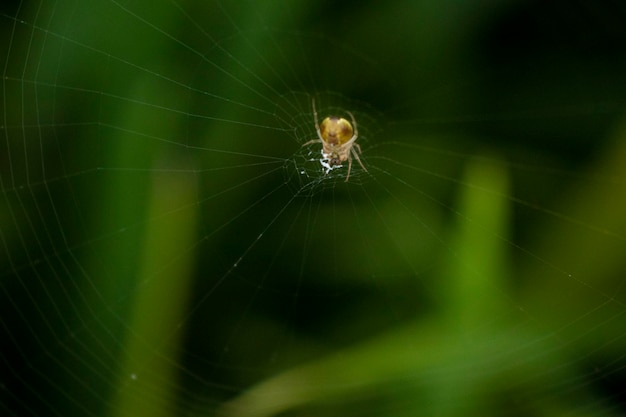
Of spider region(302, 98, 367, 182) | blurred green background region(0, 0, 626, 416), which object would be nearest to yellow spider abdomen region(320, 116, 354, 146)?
spider region(302, 98, 367, 182)

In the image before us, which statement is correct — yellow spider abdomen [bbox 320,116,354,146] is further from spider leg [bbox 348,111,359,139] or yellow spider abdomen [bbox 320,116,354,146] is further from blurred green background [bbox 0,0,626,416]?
blurred green background [bbox 0,0,626,416]

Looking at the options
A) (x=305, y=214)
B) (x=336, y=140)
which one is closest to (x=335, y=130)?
(x=336, y=140)

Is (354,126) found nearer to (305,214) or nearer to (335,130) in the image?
(335,130)

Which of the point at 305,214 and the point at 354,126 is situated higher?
the point at 354,126

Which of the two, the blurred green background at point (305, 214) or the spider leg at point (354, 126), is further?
the spider leg at point (354, 126)

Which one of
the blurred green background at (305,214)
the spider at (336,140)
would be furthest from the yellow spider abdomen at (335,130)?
the blurred green background at (305,214)

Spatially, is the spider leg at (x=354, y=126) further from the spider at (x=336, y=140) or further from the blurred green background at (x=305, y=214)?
the blurred green background at (x=305, y=214)

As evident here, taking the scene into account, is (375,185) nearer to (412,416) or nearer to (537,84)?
(537,84)
